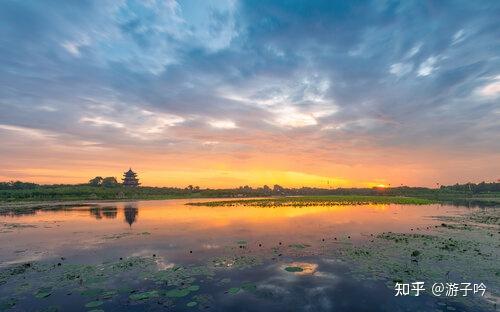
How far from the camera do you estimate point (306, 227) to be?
30.2m

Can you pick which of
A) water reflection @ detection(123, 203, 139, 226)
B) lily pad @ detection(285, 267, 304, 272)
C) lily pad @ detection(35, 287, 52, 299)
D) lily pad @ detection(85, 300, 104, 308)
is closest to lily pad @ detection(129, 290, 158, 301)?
lily pad @ detection(85, 300, 104, 308)

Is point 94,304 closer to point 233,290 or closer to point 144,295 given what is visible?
point 144,295

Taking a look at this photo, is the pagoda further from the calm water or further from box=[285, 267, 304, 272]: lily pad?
box=[285, 267, 304, 272]: lily pad

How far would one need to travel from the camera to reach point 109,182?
474ft

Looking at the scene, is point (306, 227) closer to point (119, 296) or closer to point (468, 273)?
point (468, 273)

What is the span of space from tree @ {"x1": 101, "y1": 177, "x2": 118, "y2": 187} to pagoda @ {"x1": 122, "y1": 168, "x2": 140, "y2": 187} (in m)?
5.13

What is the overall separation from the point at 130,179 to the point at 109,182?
10.3m

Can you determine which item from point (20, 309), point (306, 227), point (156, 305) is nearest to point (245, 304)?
point (156, 305)

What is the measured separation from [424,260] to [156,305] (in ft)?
48.3

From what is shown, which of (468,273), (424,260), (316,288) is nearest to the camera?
(316,288)

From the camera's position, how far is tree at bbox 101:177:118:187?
142238 millimetres

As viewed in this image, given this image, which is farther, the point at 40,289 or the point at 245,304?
the point at 40,289

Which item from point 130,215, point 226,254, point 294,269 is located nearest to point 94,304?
point 226,254

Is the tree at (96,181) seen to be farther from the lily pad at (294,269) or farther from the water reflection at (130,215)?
the lily pad at (294,269)
